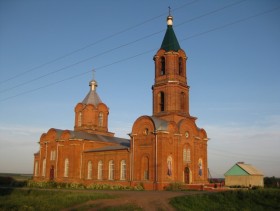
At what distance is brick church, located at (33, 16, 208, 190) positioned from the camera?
30.4 metres

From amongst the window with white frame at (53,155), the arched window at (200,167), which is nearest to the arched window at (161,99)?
the arched window at (200,167)

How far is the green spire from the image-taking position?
1347 inches

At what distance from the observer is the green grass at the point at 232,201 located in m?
18.5

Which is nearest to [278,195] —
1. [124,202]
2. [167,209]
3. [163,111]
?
[167,209]

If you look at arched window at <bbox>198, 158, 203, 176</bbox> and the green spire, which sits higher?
the green spire

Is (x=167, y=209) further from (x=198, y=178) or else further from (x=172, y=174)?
(x=198, y=178)

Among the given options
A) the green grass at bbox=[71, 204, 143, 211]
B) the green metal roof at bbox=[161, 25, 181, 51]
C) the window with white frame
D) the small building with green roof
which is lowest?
the green grass at bbox=[71, 204, 143, 211]

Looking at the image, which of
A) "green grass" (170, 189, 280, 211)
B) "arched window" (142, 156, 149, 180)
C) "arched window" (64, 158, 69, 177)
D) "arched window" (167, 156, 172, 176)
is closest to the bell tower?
"arched window" (167, 156, 172, 176)

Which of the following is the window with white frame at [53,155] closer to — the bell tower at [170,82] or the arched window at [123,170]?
the arched window at [123,170]

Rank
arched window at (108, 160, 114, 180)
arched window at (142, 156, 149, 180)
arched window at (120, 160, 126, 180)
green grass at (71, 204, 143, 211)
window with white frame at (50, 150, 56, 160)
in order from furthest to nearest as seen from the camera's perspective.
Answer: window with white frame at (50, 150, 56, 160)
arched window at (108, 160, 114, 180)
arched window at (120, 160, 126, 180)
arched window at (142, 156, 149, 180)
green grass at (71, 204, 143, 211)

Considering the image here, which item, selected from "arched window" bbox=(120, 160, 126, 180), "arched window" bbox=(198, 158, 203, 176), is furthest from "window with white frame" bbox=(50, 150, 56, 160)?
"arched window" bbox=(198, 158, 203, 176)

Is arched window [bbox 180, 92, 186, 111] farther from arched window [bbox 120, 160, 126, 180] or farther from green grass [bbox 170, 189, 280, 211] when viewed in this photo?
green grass [bbox 170, 189, 280, 211]

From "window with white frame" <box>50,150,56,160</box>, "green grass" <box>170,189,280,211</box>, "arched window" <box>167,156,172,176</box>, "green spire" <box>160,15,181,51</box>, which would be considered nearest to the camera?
"green grass" <box>170,189,280,211</box>

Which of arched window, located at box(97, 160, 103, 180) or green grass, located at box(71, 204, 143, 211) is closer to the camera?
green grass, located at box(71, 204, 143, 211)
